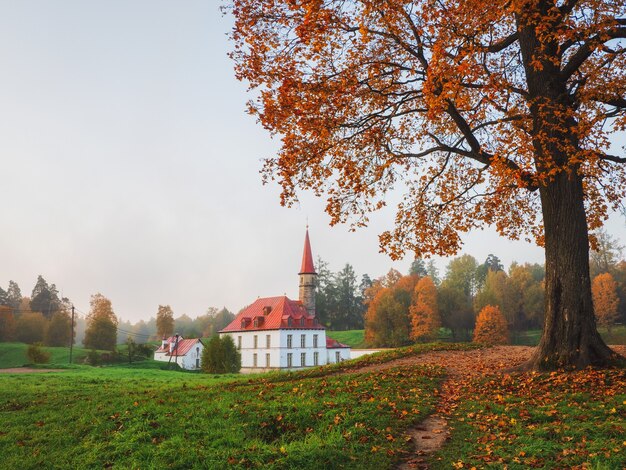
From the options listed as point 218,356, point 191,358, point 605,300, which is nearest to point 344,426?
point 218,356

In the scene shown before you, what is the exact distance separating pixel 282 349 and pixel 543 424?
160ft

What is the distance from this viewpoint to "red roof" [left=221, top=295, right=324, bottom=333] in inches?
2194

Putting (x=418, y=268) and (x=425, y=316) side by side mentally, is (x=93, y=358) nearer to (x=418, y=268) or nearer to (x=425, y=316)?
(x=425, y=316)

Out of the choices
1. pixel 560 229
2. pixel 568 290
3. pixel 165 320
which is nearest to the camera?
pixel 568 290

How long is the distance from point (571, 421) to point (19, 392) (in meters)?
13.6

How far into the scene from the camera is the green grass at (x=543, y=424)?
593 centimetres

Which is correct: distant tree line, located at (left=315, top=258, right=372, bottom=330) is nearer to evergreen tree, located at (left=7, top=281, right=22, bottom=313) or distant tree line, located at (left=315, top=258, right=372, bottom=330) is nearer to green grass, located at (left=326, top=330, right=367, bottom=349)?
green grass, located at (left=326, top=330, right=367, bottom=349)

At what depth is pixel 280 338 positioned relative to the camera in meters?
54.5

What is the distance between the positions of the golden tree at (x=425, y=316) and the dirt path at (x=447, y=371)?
169 ft

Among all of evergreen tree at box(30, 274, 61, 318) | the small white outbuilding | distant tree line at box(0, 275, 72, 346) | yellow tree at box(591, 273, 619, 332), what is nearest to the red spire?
the small white outbuilding

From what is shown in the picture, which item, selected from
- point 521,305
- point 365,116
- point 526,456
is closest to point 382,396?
point 526,456

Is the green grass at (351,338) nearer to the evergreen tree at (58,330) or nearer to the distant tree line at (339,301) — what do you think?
the distant tree line at (339,301)

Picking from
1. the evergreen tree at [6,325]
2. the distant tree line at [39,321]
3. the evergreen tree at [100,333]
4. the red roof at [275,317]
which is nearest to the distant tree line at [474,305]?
the red roof at [275,317]

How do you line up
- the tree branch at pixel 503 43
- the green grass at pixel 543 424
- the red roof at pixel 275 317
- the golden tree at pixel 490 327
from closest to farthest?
1. the green grass at pixel 543 424
2. the tree branch at pixel 503 43
3. the red roof at pixel 275 317
4. the golden tree at pixel 490 327
